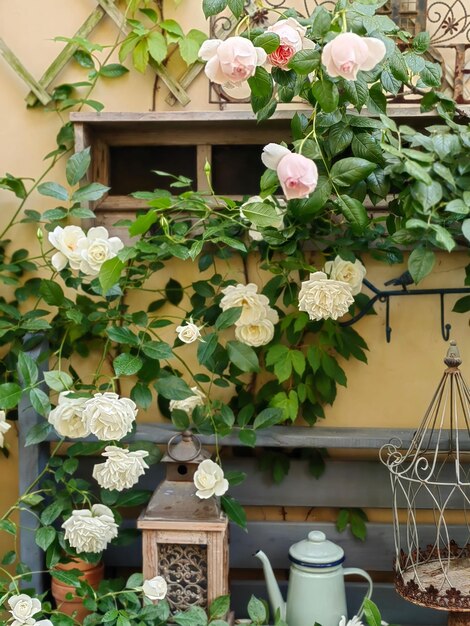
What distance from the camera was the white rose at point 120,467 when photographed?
1590mm

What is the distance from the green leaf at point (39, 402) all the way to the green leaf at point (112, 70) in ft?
2.42

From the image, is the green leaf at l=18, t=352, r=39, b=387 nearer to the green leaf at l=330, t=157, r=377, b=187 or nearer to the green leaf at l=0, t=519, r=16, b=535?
the green leaf at l=0, t=519, r=16, b=535

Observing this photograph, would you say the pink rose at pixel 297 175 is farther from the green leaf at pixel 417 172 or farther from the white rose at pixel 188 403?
the white rose at pixel 188 403

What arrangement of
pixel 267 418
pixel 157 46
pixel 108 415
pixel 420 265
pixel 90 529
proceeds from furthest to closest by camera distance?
pixel 157 46 < pixel 267 418 < pixel 90 529 < pixel 108 415 < pixel 420 265

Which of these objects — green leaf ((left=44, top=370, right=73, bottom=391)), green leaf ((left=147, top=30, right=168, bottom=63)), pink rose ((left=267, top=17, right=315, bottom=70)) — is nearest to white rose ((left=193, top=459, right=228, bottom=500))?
green leaf ((left=44, top=370, right=73, bottom=391))

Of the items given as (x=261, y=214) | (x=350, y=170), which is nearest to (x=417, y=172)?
(x=350, y=170)

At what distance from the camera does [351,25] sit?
4.61ft

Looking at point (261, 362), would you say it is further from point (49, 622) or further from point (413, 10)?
point (413, 10)

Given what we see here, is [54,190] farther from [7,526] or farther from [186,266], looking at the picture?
[7,526]

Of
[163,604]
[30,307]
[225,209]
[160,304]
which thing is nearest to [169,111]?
[225,209]

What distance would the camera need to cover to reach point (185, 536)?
5.18 ft

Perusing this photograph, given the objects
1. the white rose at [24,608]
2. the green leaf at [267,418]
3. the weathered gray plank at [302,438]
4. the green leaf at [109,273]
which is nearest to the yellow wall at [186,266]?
the weathered gray plank at [302,438]

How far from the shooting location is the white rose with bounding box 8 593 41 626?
1545 millimetres

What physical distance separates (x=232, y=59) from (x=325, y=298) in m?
0.51
